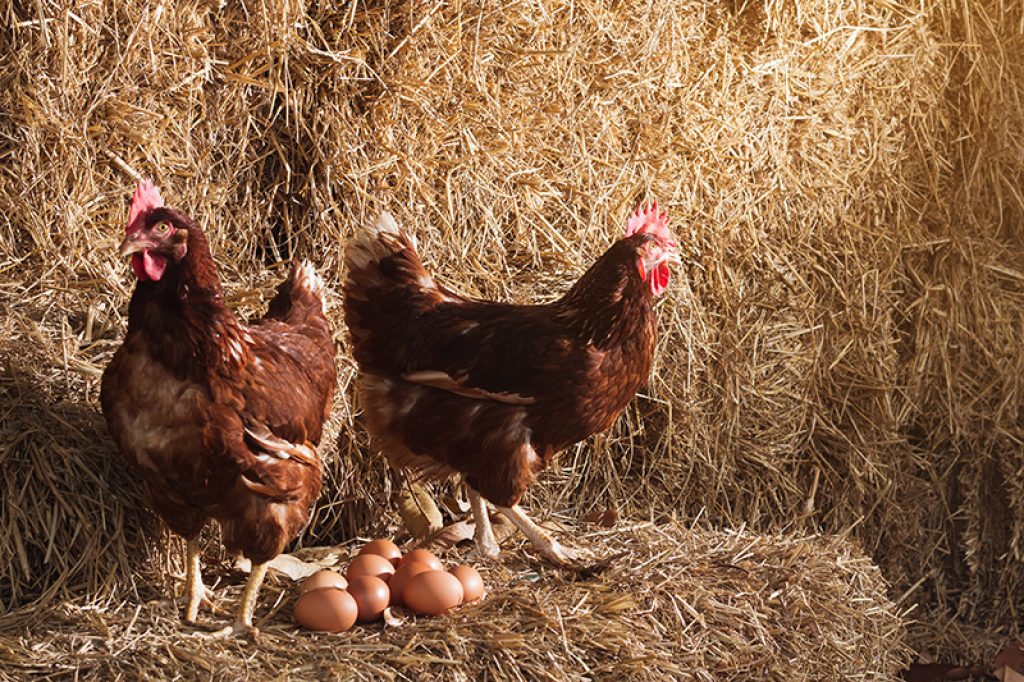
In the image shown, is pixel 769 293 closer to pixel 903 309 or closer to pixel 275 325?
pixel 903 309

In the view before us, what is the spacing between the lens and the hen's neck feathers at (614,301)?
3.41m

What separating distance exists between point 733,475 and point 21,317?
8.51 feet

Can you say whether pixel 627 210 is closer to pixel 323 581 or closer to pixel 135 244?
pixel 323 581

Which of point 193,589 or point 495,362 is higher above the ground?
point 495,362

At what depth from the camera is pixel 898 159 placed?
462 centimetres

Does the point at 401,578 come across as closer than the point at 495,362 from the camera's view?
Yes

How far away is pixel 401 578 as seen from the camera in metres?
3.14

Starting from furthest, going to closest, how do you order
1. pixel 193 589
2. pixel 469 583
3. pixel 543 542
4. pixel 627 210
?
pixel 627 210 < pixel 543 542 < pixel 469 583 < pixel 193 589

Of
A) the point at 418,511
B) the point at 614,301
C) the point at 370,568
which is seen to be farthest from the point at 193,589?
the point at 614,301

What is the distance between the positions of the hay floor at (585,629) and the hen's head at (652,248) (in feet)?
2.94

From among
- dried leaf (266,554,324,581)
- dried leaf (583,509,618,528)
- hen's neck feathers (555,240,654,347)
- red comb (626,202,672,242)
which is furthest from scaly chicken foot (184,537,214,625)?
red comb (626,202,672,242)

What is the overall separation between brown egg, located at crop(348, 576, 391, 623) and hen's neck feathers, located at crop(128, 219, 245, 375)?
2.38 ft

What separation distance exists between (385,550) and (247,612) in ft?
1.67

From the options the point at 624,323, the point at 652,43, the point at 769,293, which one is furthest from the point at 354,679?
the point at 652,43
